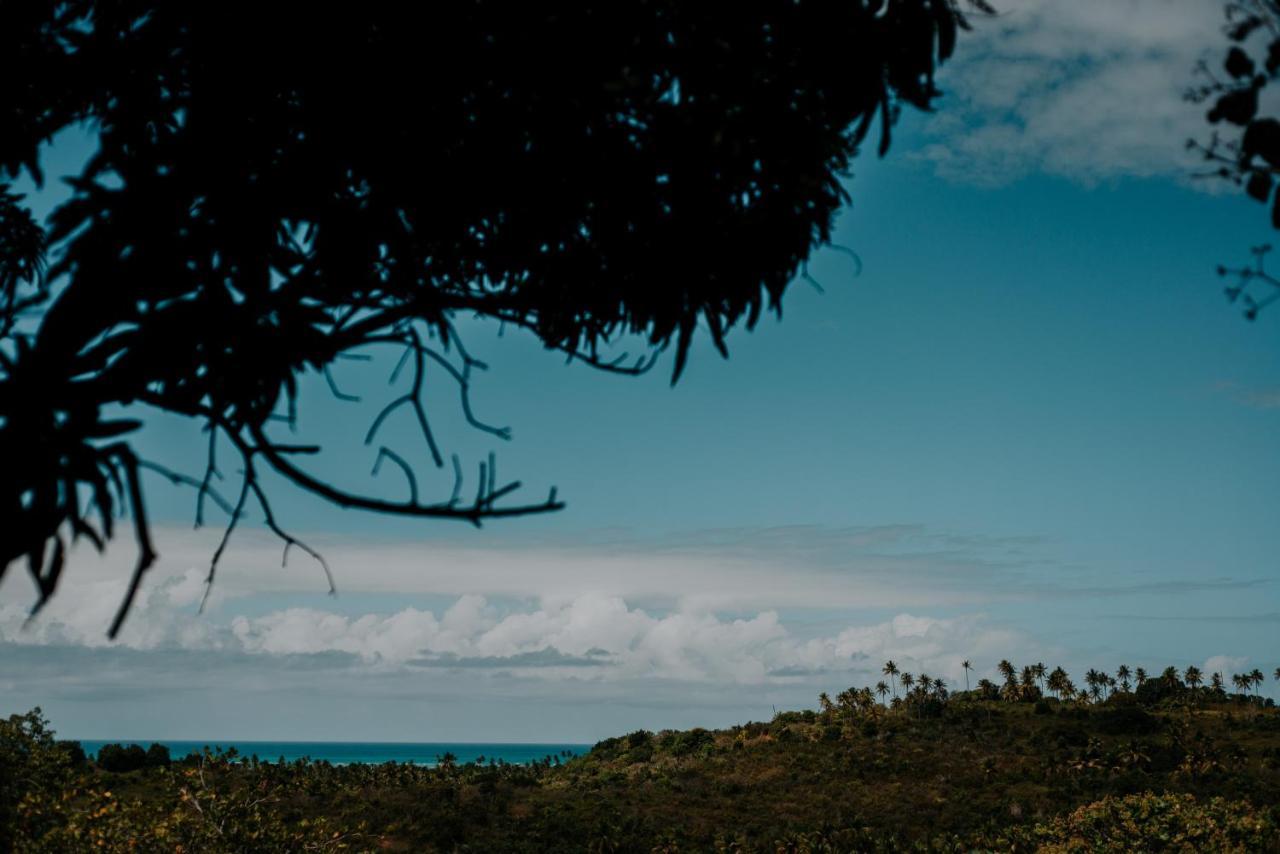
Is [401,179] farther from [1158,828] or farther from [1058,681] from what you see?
[1058,681]

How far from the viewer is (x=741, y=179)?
521 centimetres

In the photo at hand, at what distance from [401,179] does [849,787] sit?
59181mm

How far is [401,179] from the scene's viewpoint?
17.6 ft

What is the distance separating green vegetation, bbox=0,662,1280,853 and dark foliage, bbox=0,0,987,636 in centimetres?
2075

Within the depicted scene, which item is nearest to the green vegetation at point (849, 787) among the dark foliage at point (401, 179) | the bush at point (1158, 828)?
the bush at point (1158, 828)

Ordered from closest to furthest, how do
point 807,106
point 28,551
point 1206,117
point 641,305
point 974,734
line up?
point 1206,117 < point 28,551 < point 807,106 < point 641,305 < point 974,734

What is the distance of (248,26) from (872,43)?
3119 millimetres

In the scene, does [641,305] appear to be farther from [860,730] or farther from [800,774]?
[860,730]

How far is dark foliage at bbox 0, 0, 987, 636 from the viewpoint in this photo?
14.0 feet

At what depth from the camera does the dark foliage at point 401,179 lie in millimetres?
4262

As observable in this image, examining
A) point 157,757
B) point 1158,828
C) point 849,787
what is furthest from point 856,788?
point 157,757

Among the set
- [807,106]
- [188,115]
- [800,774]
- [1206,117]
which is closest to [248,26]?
[188,115]

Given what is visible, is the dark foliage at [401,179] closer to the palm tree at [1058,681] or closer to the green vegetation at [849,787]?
the green vegetation at [849,787]

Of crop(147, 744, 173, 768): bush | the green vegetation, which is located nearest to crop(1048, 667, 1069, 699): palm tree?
the green vegetation
